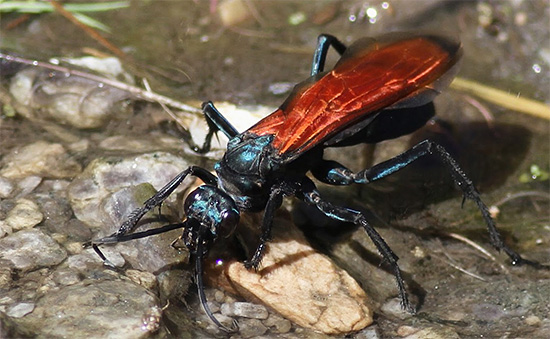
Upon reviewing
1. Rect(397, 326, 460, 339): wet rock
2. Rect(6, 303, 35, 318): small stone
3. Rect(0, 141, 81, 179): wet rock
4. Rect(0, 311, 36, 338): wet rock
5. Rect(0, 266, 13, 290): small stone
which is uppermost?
Rect(0, 141, 81, 179): wet rock

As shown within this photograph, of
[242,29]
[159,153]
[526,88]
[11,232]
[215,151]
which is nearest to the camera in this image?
[11,232]

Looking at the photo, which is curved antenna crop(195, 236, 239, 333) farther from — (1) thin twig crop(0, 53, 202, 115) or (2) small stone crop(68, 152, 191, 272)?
(1) thin twig crop(0, 53, 202, 115)

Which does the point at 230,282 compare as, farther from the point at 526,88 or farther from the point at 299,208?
the point at 526,88

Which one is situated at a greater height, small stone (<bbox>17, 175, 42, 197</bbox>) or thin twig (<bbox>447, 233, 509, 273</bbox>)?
small stone (<bbox>17, 175, 42, 197</bbox>)

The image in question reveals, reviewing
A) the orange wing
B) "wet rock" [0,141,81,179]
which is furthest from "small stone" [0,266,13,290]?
the orange wing

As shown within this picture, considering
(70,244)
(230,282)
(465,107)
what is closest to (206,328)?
(230,282)

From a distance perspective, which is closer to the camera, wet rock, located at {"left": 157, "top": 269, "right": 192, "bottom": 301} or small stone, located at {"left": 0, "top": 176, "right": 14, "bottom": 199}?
wet rock, located at {"left": 157, "top": 269, "right": 192, "bottom": 301}
